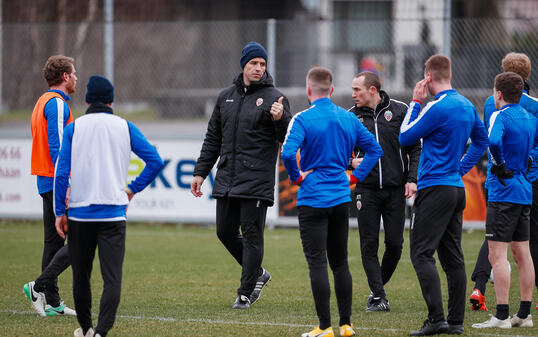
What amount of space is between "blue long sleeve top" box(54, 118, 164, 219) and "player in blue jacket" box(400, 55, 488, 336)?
188cm

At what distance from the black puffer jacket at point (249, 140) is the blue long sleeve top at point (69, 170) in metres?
1.81

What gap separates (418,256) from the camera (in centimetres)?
590

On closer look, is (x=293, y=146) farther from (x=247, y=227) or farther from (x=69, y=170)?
(x=247, y=227)

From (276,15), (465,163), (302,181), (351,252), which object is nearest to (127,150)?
(302,181)

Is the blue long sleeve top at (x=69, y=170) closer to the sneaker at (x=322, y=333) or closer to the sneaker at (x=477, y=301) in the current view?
the sneaker at (x=322, y=333)

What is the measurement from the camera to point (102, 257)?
5.43m

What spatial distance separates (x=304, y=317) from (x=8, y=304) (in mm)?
2743

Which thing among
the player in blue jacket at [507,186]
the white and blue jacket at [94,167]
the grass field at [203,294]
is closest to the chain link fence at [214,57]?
the grass field at [203,294]

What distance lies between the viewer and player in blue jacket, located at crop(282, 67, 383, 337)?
562 centimetres

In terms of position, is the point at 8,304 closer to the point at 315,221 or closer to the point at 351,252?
the point at 315,221

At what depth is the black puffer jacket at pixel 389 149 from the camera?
723cm

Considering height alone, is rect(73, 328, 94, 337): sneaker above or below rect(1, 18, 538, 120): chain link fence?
below

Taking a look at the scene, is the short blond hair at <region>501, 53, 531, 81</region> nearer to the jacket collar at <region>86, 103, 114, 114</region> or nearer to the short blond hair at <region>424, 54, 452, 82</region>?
the short blond hair at <region>424, 54, 452, 82</region>

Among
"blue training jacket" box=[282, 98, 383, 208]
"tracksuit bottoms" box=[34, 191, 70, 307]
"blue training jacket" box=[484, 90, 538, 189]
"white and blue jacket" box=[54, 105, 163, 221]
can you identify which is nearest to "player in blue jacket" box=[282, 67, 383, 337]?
"blue training jacket" box=[282, 98, 383, 208]
